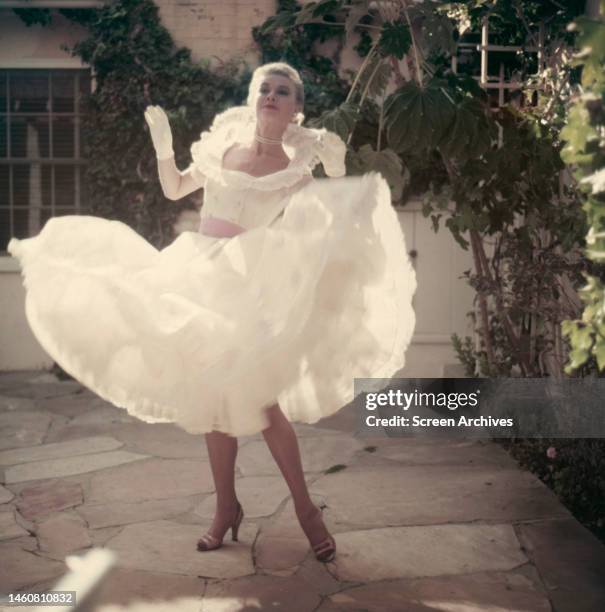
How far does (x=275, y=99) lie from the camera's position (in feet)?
11.7

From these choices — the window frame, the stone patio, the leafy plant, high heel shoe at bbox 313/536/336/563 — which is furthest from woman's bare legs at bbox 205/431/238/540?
the window frame

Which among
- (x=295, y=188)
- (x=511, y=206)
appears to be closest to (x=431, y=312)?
(x=511, y=206)

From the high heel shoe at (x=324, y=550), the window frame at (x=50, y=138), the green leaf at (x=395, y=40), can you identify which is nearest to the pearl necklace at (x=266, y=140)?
the high heel shoe at (x=324, y=550)

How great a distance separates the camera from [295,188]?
11.5 feet

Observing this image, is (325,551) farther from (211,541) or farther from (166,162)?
(166,162)

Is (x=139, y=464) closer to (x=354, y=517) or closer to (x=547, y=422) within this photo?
(x=354, y=517)

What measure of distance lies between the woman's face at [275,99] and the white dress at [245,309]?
248 millimetres

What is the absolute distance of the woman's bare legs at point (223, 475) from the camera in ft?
11.5

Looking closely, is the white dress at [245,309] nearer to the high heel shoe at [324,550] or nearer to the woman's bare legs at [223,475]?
the woman's bare legs at [223,475]

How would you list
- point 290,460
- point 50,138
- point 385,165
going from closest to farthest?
1. point 290,460
2. point 385,165
3. point 50,138

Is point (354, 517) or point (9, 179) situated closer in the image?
point (354, 517)

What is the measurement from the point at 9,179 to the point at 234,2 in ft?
8.32

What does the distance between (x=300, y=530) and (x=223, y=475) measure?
21.0 inches

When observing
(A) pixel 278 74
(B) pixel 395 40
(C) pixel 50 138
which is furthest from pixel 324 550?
(C) pixel 50 138
